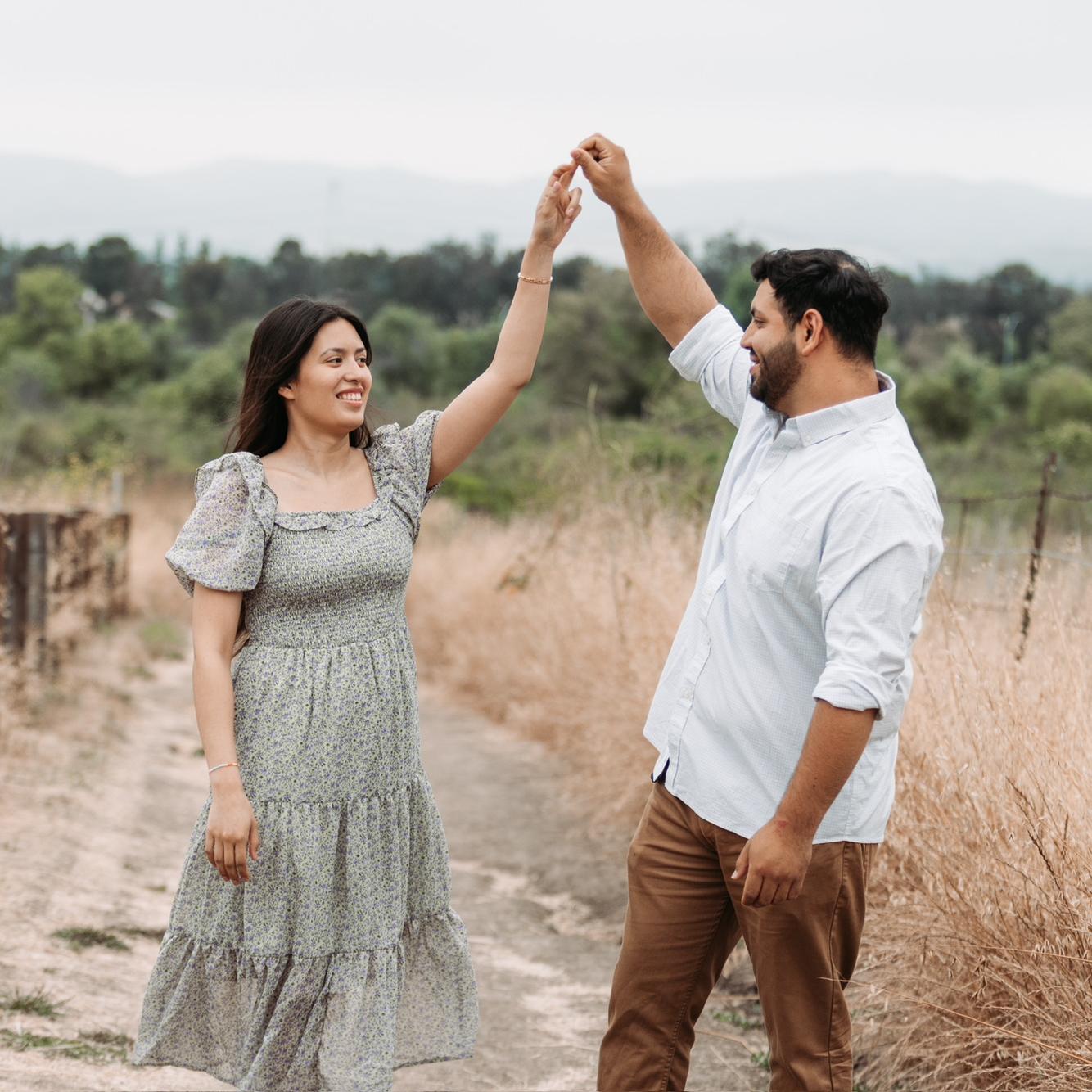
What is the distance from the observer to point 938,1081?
11.2ft

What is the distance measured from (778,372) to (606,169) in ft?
2.44

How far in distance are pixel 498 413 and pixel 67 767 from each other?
5.04 meters

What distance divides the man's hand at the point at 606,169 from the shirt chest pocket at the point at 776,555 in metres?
0.90

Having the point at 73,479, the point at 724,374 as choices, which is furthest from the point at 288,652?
the point at 73,479

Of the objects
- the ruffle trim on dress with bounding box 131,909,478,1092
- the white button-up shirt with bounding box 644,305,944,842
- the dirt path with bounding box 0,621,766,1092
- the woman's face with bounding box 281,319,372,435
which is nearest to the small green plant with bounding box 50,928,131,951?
the dirt path with bounding box 0,621,766,1092

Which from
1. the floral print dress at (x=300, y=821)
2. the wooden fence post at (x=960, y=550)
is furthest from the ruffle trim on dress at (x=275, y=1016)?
the wooden fence post at (x=960, y=550)

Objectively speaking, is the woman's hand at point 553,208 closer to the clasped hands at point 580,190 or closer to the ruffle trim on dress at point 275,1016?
the clasped hands at point 580,190

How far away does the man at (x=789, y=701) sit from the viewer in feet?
7.64

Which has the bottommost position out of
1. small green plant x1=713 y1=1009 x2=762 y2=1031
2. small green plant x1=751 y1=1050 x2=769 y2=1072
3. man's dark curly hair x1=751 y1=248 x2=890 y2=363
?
small green plant x1=713 y1=1009 x2=762 y2=1031

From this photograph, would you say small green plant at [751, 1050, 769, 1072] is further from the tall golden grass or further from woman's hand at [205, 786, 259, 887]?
woman's hand at [205, 786, 259, 887]

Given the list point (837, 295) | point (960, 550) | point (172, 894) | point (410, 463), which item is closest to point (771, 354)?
point (837, 295)

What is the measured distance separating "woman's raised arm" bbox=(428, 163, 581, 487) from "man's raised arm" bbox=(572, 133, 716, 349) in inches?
3.2

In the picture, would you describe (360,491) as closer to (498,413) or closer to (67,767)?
(498,413)

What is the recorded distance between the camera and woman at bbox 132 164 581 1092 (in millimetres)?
2738
